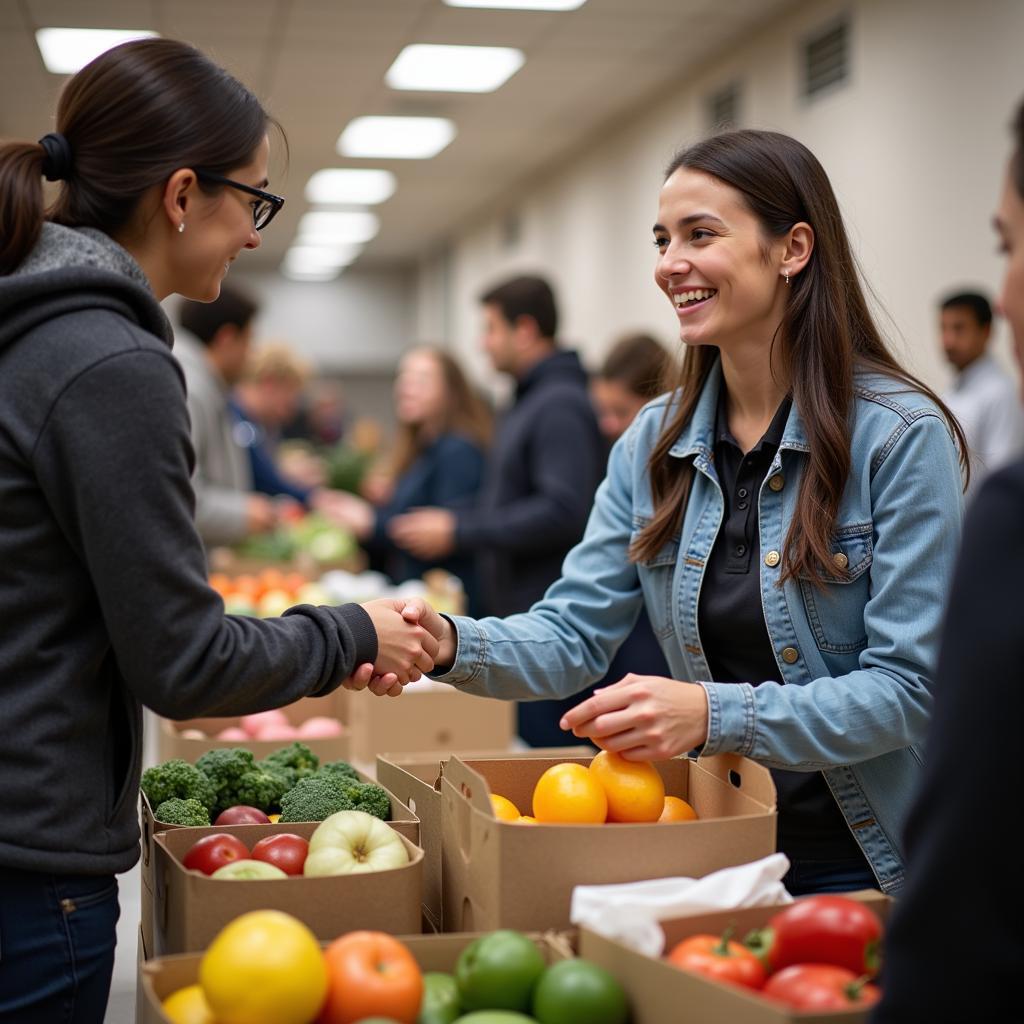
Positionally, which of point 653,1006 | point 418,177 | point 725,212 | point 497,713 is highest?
point 418,177

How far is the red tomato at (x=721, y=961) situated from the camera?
1199 millimetres

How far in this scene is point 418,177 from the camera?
11.7 meters

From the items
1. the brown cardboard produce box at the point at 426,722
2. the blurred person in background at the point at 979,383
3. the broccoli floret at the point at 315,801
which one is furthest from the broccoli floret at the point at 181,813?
the blurred person in background at the point at 979,383

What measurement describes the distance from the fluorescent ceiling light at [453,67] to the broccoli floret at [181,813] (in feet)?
21.1

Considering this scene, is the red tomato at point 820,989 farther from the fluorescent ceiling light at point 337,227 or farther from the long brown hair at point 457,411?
the fluorescent ceiling light at point 337,227

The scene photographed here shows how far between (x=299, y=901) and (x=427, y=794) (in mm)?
338

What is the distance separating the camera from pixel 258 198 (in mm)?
1588

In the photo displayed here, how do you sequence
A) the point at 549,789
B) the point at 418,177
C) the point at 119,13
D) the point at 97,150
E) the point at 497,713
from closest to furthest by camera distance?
the point at 97,150, the point at 549,789, the point at 497,713, the point at 119,13, the point at 418,177

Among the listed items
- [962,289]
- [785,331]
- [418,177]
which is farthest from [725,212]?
[418,177]

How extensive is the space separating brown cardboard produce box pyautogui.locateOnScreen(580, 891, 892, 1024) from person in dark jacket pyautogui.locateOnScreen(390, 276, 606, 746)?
2780 millimetres

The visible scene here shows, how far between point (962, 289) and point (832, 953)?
16.6ft

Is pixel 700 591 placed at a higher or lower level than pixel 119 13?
lower

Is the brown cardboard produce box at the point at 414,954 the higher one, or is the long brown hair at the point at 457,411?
the long brown hair at the point at 457,411

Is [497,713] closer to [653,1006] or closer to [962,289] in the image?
[653,1006]
